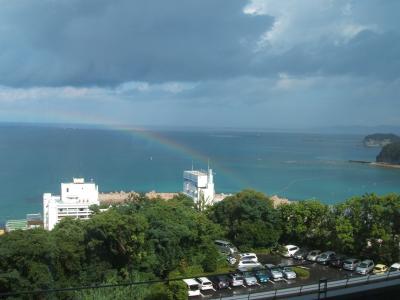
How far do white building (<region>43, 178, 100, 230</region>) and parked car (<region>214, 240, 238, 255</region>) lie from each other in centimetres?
700

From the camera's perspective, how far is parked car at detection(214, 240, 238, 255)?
10.8 meters

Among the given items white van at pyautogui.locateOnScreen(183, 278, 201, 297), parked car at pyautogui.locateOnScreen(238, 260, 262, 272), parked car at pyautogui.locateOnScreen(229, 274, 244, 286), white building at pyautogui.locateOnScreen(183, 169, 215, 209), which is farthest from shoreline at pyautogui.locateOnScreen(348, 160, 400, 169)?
white van at pyautogui.locateOnScreen(183, 278, 201, 297)

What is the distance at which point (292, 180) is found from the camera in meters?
37.7

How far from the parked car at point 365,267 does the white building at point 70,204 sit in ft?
34.8

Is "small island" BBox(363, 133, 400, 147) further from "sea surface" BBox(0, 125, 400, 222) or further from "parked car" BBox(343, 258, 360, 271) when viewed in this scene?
"parked car" BBox(343, 258, 360, 271)

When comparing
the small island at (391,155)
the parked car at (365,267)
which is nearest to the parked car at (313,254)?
the parked car at (365,267)

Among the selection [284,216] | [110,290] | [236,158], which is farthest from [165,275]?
[236,158]

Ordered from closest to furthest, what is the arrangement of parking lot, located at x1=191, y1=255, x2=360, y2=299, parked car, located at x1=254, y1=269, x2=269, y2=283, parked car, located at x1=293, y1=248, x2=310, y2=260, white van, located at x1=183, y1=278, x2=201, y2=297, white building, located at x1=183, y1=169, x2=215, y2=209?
white van, located at x1=183, y1=278, x2=201, y2=297, parking lot, located at x1=191, y1=255, x2=360, y2=299, parked car, located at x1=254, y1=269, x2=269, y2=283, parked car, located at x1=293, y1=248, x2=310, y2=260, white building, located at x1=183, y1=169, x2=215, y2=209

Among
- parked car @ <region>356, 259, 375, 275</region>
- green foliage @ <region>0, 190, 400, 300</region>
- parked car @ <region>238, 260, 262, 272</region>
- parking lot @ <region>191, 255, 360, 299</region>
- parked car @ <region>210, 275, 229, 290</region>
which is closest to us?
green foliage @ <region>0, 190, 400, 300</region>

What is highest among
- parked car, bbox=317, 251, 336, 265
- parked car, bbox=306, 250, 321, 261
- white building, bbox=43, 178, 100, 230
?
parked car, bbox=317, 251, 336, 265

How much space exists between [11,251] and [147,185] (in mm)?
28190

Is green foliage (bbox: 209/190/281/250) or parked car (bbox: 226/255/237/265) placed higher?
green foliage (bbox: 209/190/281/250)

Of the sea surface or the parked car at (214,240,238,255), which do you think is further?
the sea surface

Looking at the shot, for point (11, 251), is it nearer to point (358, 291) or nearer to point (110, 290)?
point (110, 290)
